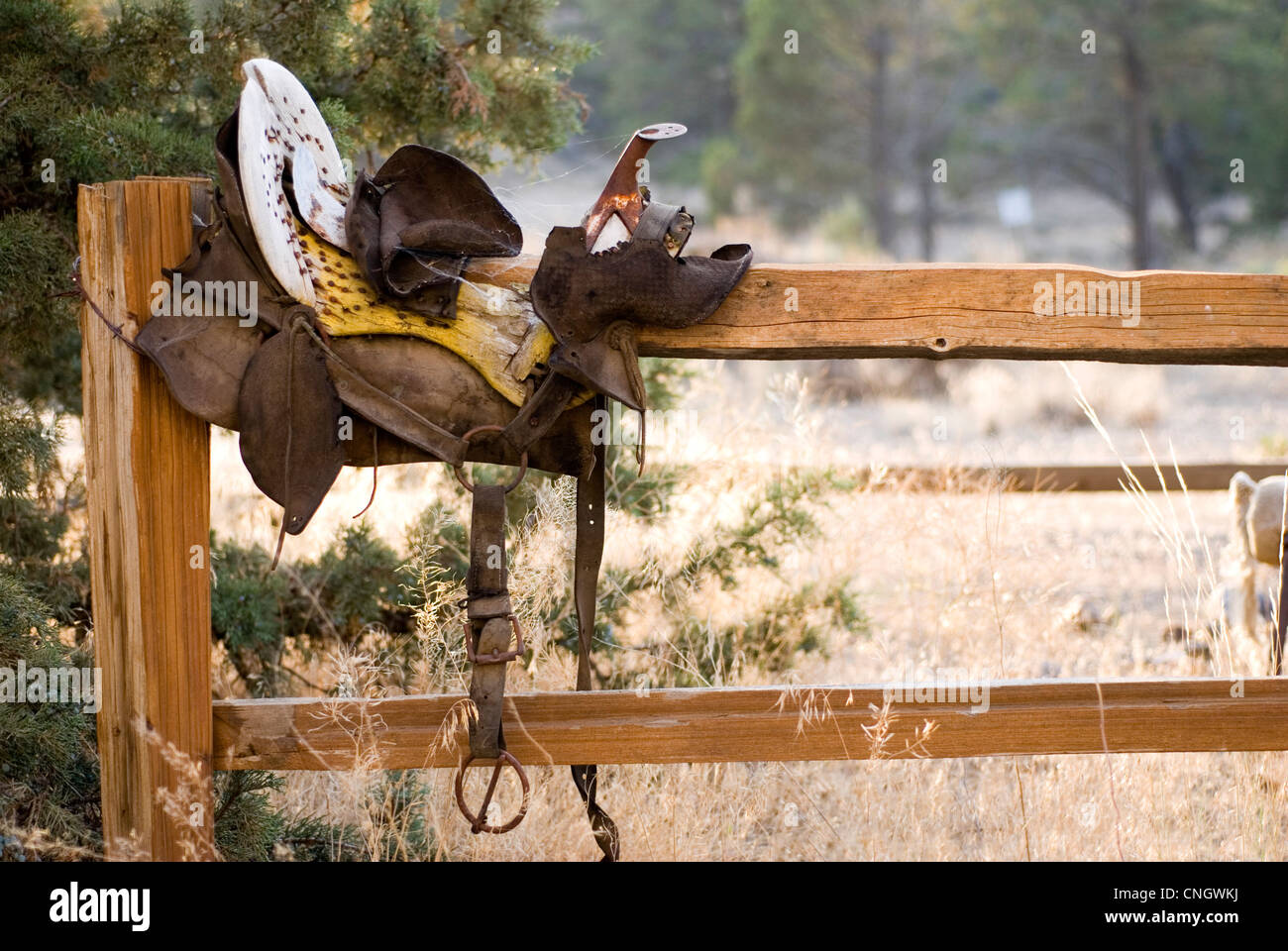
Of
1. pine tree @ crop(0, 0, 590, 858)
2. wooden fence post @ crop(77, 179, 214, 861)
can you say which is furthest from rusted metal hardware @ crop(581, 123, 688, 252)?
pine tree @ crop(0, 0, 590, 858)

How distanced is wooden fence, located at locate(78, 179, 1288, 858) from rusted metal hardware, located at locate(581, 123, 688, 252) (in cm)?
16

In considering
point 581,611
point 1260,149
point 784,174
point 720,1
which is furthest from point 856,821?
point 720,1

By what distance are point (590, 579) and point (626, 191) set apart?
0.69 meters

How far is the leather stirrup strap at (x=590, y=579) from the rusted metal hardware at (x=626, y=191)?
316 mm

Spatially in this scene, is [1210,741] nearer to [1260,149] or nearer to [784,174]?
[1260,149]

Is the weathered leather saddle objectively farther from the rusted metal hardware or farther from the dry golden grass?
the dry golden grass

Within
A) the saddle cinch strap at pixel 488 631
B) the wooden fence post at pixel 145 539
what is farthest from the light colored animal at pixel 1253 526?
the wooden fence post at pixel 145 539

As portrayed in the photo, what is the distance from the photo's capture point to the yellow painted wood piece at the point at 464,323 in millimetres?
1906

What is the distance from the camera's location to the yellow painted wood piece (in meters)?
1.91

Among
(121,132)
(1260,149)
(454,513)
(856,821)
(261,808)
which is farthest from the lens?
(1260,149)

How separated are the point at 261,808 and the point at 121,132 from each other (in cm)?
166

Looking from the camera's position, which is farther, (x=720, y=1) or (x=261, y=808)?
(x=720, y=1)

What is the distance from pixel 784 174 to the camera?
2261cm

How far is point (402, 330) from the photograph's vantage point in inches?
75.7
